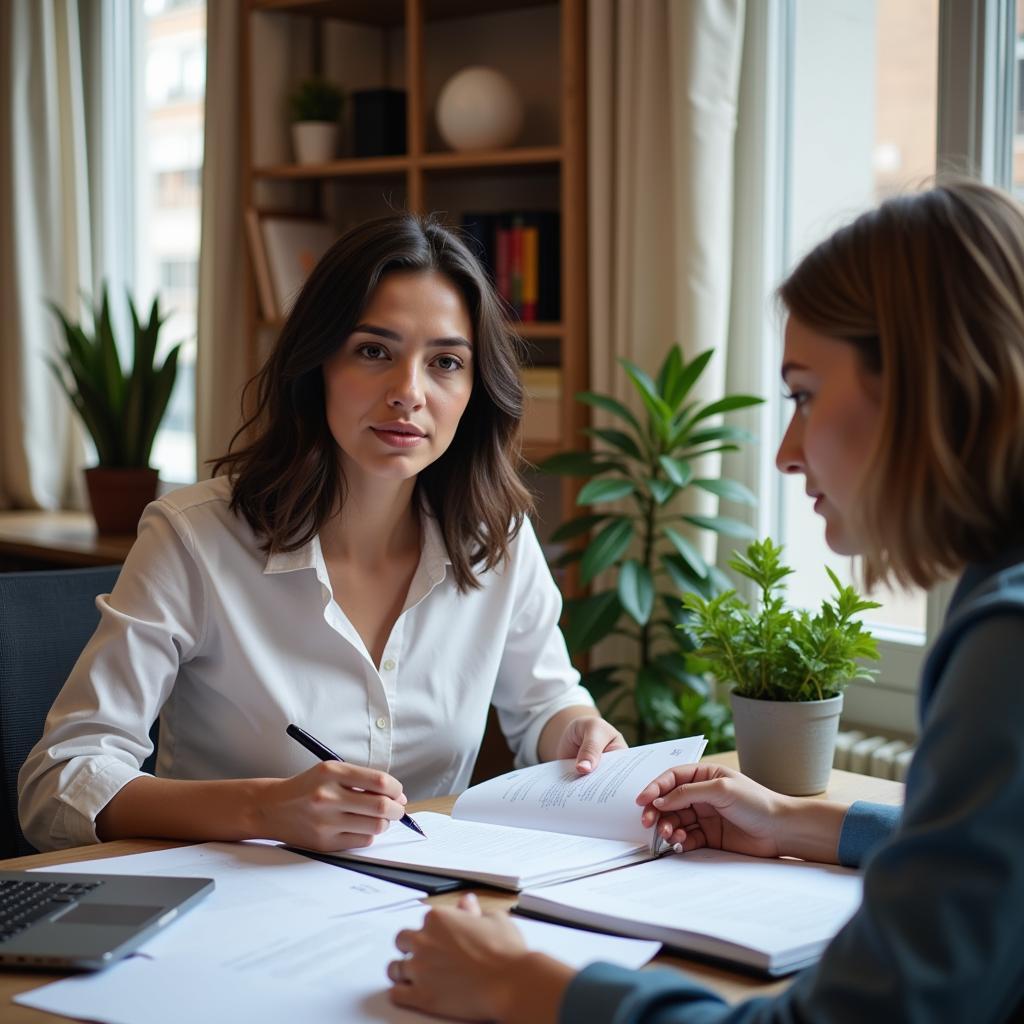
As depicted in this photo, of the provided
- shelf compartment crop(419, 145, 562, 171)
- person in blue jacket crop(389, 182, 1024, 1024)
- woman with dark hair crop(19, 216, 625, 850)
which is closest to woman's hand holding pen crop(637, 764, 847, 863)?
woman with dark hair crop(19, 216, 625, 850)

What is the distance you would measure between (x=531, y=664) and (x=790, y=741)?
1.49 ft

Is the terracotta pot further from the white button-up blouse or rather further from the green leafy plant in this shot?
the white button-up blouse

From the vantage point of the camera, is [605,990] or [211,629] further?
[211,629]

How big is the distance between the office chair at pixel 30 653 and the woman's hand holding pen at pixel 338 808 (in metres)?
0.57

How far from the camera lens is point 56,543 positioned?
3271mm

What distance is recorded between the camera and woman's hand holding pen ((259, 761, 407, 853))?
51.3 inches

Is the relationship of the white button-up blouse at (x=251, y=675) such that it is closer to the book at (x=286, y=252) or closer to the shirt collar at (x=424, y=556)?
the shirt collar at (x=424, y=556)

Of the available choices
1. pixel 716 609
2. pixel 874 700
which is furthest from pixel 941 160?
pixel 716 609

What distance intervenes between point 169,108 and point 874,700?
2.98m

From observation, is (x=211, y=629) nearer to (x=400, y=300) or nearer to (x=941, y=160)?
(x=400, y=300)

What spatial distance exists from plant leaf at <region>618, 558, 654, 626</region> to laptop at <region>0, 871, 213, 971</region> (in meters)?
1.29

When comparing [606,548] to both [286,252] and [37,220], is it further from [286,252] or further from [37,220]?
[37,220]

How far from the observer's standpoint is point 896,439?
0.88 meters

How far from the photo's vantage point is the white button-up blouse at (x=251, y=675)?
1.49m
